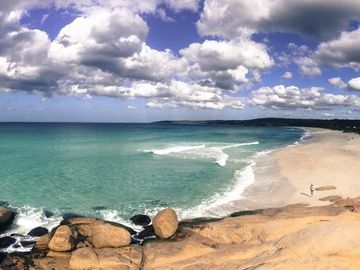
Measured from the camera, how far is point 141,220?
2277 centimetres

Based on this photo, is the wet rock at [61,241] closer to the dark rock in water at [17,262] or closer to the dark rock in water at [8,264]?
the dark rock in water at [17,262]

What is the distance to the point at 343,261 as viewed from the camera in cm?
1280

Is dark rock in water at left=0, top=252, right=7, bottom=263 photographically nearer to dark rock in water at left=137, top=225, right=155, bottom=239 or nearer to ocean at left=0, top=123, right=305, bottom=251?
ocean at left=0, top=123, right=305, bottom=251

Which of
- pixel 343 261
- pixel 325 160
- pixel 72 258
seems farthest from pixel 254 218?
pixel 325 160

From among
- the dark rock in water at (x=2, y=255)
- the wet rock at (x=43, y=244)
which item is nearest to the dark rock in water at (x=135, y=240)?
the wet rock at (x=43, y=244)

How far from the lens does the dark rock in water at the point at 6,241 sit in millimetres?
18884

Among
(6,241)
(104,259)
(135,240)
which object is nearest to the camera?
(104,259)

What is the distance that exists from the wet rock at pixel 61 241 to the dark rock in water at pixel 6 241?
3225mm

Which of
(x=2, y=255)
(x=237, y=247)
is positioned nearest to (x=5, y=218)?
(x=2, y=255)

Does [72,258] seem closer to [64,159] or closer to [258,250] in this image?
[258,250]

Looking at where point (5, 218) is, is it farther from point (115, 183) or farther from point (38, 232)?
point (115, 183)

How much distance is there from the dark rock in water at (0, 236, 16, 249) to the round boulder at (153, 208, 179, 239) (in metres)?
7.55

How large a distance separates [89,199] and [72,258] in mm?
13827

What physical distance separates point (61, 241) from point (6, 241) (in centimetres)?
407
